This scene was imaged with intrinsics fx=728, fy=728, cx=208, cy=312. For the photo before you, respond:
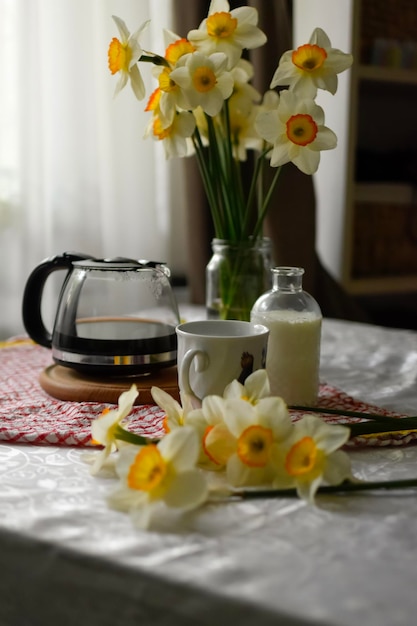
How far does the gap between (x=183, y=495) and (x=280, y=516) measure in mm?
80

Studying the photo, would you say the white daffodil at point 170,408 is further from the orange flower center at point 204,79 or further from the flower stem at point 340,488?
the orange flower center at point 204,79

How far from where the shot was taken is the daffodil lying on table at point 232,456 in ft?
1.84

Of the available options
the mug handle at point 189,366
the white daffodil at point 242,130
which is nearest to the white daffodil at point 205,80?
the white daffodil at point 242,130

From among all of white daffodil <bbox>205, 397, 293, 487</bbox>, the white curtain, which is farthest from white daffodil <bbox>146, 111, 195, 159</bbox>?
the white curtain

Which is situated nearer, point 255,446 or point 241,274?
point 255,446

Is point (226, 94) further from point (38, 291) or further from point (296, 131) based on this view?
point (38, 291)

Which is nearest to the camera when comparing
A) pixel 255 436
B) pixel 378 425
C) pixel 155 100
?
pixel 255 436

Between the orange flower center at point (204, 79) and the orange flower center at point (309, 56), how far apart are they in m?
0.10

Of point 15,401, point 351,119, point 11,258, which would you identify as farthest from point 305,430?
point 351,119

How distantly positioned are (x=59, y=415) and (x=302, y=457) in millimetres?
340

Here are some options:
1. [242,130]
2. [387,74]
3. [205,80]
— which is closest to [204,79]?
[205,80]

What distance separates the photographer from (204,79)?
875mm

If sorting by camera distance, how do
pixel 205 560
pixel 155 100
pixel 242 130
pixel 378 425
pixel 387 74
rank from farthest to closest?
pixel 387 74 < pixel 242 130 < pixel 155 100 < pixel 378 425 < pixel 205 560

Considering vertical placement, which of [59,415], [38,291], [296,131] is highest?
[296,131]
